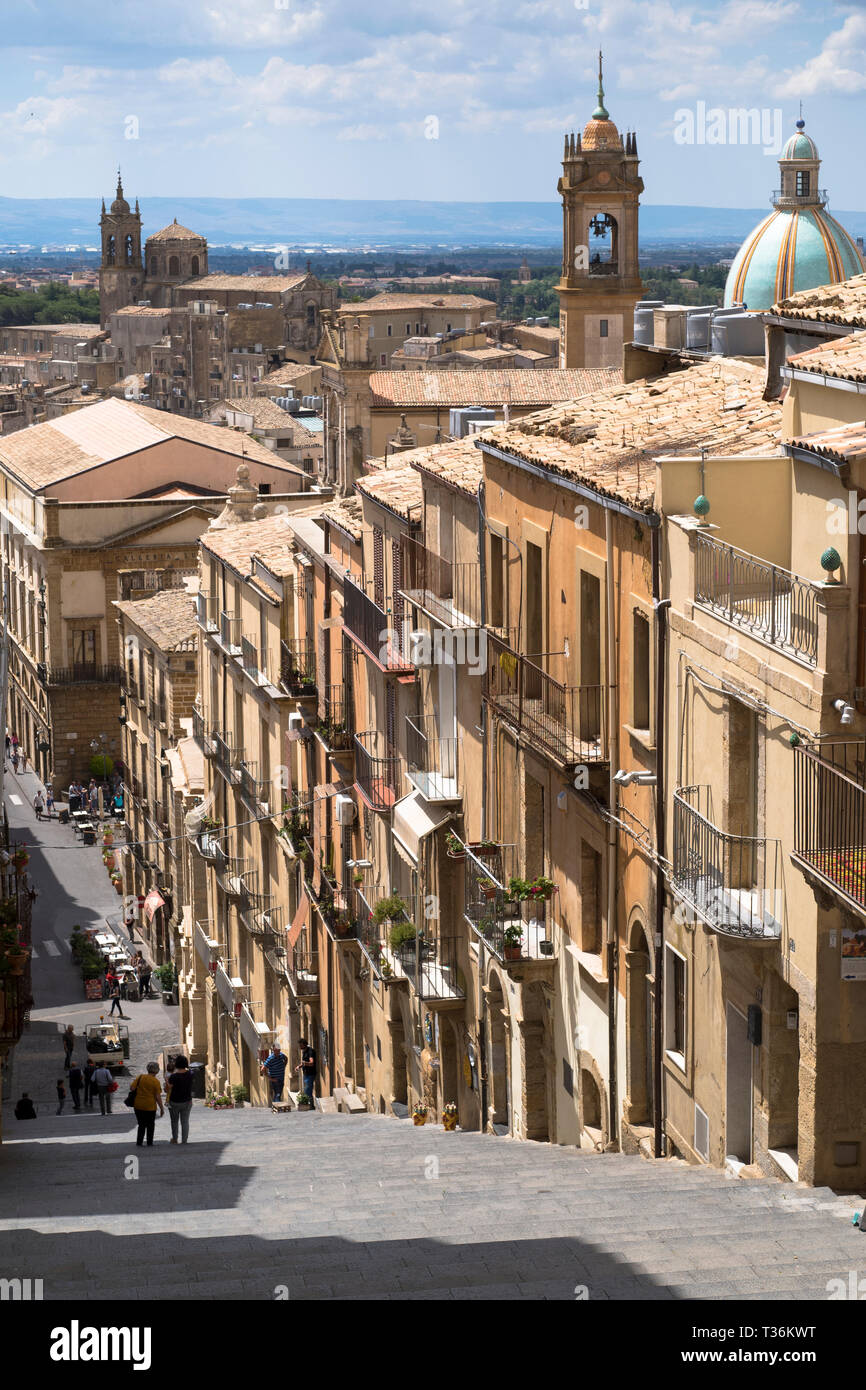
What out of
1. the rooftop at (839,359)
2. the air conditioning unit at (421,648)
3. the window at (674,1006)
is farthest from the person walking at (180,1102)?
Answer: the rooftop at (839,359)

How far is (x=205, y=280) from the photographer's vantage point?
189750 mm

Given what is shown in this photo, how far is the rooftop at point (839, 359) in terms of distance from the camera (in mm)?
15586

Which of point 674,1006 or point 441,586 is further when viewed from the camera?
point 441,586

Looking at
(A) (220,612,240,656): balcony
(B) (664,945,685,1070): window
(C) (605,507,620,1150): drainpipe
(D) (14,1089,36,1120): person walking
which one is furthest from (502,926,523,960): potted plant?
(A) (220,612,240,656): balcony

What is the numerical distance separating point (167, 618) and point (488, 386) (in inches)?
1028

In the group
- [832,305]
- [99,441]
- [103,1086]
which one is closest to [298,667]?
[103,1086]

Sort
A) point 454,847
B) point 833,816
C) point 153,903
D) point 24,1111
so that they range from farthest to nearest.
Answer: point 153,903, point 24,1111, point 454,847, point 833,816

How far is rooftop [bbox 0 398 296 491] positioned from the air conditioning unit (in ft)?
154

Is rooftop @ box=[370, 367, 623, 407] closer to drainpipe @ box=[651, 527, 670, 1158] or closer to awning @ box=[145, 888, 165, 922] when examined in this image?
awning @ box=[145, 888, 165, 922]

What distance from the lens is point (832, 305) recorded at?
1812 centimetres

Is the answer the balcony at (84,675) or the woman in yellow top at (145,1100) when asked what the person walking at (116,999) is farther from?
the balcony at (84,675)

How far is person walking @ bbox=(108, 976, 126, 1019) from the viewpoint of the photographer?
47125 millimetres

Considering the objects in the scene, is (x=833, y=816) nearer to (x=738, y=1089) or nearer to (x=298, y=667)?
(x=738, y=1089)
